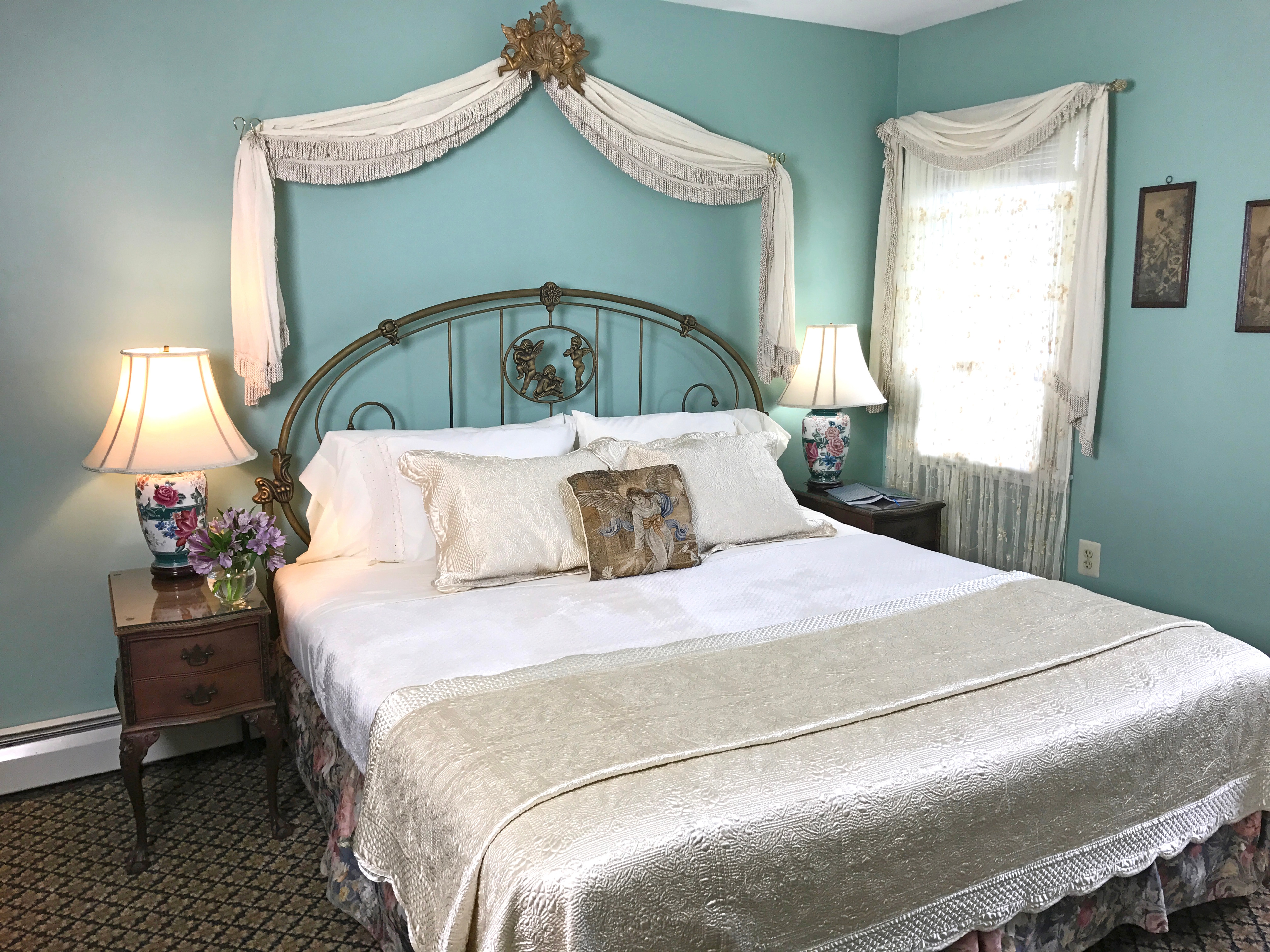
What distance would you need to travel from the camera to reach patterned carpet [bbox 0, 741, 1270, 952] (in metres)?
2.23

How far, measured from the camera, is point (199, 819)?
9.01 feet

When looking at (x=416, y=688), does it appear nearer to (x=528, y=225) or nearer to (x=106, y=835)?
(x=106, y=835)

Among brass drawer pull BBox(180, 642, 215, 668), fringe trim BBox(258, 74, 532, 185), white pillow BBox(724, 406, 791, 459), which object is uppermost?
fringe trim BBox(258, 74, 532, 185)

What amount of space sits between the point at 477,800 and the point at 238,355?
1890mm

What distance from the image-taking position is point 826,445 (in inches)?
155

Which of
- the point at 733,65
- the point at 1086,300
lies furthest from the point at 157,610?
the point at 1086,300

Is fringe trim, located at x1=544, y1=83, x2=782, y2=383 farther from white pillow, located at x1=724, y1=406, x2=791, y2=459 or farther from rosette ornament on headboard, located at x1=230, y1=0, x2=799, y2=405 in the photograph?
white pillow, located at x1=724, y1=406, x2=791, y2=459

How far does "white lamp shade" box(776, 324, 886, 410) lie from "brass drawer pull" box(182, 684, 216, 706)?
2381 millimetres

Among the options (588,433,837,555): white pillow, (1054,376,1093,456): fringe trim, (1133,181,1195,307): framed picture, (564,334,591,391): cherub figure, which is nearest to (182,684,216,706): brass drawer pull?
(588,433,837,555): white pillow

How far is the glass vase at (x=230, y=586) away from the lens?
259cm

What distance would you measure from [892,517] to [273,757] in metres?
2.32

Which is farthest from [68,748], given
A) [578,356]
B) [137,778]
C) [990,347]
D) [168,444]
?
[990,347]

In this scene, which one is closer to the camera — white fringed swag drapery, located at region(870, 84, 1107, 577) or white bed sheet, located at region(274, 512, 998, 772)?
white bed sheet, located at region(274, 512, 998, 772)

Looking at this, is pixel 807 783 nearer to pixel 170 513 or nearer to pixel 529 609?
pixel 529 609
